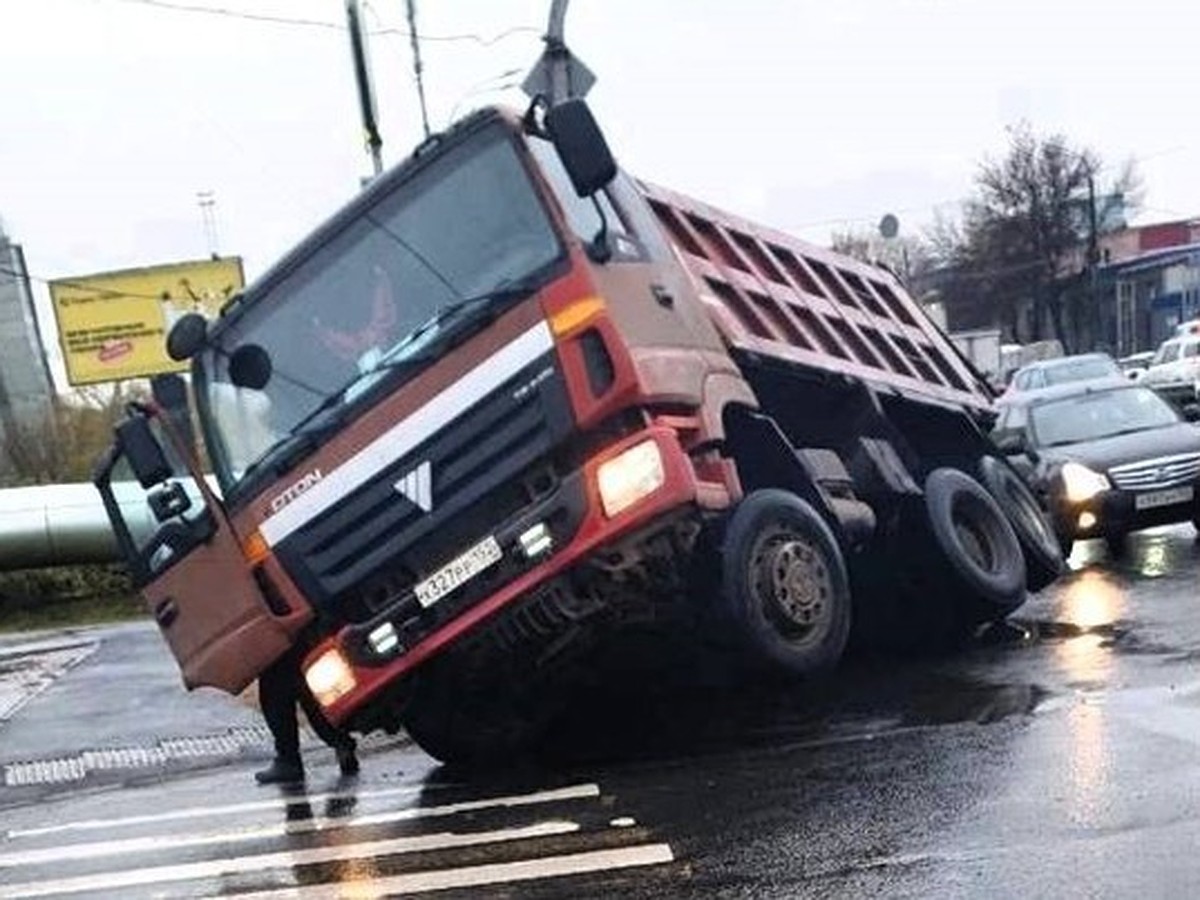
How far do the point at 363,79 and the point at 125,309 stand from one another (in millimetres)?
19263

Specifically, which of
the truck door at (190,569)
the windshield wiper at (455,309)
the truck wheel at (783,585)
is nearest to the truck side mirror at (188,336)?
the truck door at (190,569)

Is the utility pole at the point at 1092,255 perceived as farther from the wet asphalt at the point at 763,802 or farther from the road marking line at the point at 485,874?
the road marking line at the point at 485,874

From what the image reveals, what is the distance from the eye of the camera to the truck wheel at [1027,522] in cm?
1062

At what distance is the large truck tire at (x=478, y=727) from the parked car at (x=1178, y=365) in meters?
23.1

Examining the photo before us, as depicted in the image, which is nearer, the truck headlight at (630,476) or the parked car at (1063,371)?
the truck headlight at (630,476)

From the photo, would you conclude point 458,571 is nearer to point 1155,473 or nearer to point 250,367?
point 250,367

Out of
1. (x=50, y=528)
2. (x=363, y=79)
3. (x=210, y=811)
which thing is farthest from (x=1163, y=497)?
(x=50, y=528)

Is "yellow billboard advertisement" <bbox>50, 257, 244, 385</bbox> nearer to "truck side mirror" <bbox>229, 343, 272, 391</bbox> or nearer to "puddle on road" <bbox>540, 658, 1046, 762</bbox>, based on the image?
"puddle on road" <bbox>540, 658, 1046, 762</bbox>

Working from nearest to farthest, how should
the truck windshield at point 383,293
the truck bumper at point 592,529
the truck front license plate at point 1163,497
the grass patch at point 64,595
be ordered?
the truck bumper at point 592,529, the truck windshield at point 383,293, the truck front license plate at point 1163,497, the grass patch at point 64,595

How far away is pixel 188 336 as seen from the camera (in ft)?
24.0

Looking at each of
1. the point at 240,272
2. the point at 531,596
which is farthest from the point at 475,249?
the point at 240,272

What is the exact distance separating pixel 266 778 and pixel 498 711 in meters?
1.47

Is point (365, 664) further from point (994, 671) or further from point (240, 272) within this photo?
point (240, 272)

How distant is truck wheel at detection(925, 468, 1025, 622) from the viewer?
30.6 feet
